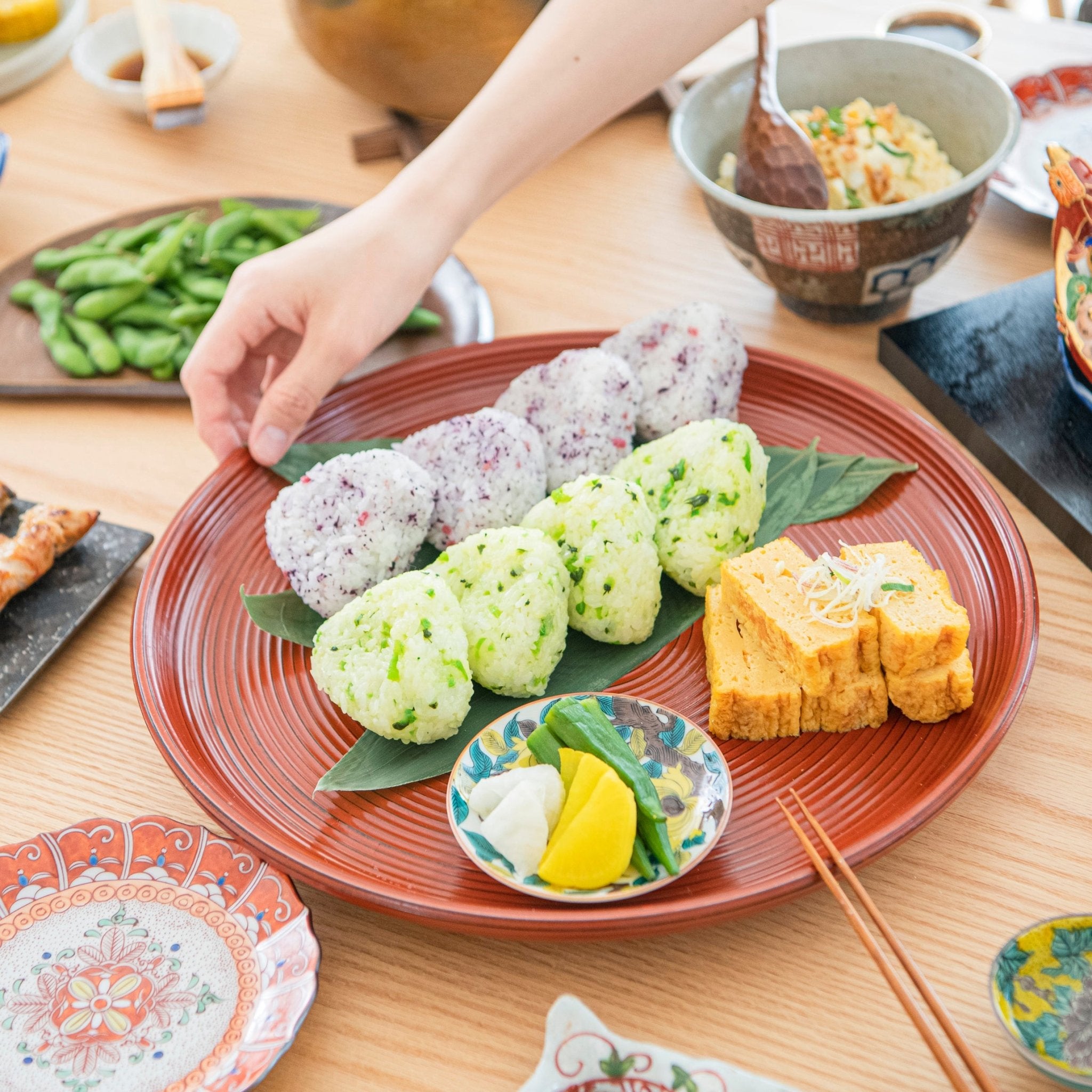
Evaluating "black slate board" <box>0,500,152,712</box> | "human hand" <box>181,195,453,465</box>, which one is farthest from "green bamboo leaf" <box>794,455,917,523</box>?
"black slate board" <box>0,500,152,712</box>

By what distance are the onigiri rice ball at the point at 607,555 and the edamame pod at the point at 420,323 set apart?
2.72 ft

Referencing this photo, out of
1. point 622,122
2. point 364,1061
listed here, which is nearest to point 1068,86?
point 622,122

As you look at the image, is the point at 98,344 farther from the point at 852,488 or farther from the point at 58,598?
the point at 852,488

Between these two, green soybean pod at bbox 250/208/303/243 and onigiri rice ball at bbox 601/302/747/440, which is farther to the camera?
green soybean pod at bbox 250/208/303/243

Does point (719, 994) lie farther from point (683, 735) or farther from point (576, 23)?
point (576, 23)

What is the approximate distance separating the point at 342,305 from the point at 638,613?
0.76 metres

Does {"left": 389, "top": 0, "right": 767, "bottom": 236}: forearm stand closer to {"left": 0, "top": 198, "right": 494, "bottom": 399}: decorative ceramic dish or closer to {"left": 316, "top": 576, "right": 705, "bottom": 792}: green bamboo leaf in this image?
{"left": 0, "top": 198, "right": 494, "bottom": 399}: decorative ceramic dish

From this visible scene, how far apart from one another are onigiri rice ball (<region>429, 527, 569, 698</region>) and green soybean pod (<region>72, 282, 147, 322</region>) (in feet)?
4.22

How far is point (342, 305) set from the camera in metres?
1.93

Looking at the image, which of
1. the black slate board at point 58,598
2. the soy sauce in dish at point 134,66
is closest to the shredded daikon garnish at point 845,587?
the black slate board at point 58,598

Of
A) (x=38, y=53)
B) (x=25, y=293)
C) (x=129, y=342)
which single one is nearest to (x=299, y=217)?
(x=129, y=342)

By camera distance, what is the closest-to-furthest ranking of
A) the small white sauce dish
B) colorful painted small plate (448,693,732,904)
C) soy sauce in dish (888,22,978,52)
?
colorful painted small plate (448,693,732,904), soy sauce in dish (888,22,978,52), the small white sauce dish

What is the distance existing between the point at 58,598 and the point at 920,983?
152cm

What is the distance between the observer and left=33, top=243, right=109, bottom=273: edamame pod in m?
2.61
